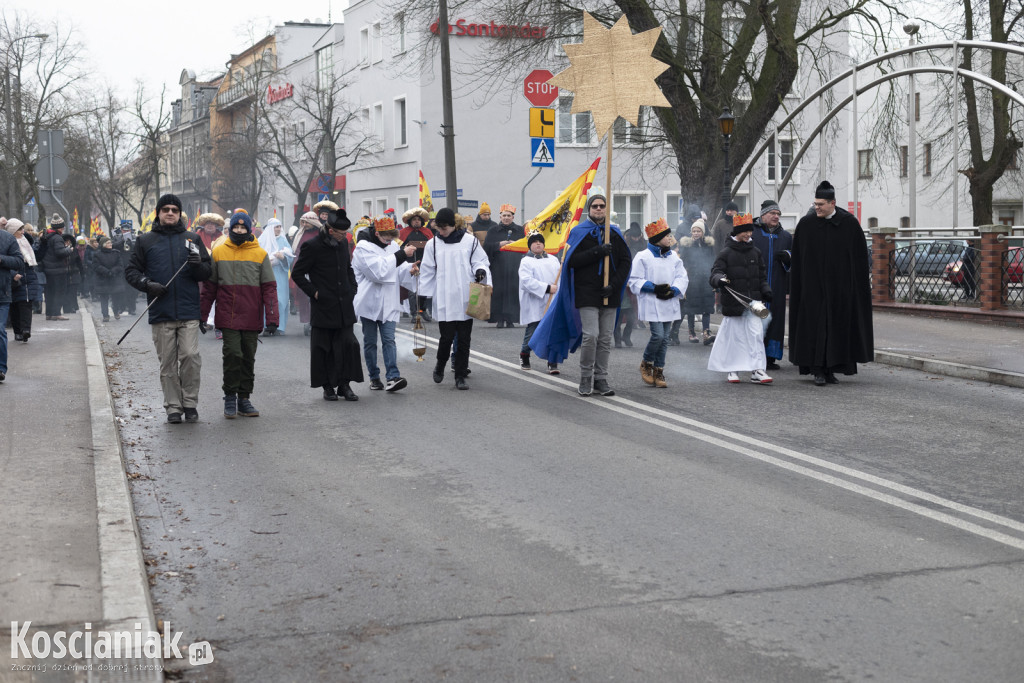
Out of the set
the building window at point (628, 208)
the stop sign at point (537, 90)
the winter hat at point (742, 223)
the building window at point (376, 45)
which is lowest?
the winter hat at point (742, 223)

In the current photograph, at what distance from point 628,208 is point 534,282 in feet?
107

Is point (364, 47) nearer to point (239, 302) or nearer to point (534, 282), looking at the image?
point (534, 282)

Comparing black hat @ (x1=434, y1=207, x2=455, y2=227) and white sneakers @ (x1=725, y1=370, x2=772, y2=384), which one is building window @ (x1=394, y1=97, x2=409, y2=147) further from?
white sneakers @ (x1=725, y1=370, x2=772, y2=384)

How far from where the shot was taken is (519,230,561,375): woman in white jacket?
1425cm

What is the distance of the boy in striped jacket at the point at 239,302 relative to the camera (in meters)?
10.5

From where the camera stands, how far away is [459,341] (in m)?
12.6

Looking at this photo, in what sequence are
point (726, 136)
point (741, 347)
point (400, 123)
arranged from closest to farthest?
point (741, 347) → point (726, 136) → point (400, 123)

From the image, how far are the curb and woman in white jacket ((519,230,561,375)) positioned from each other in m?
5.78

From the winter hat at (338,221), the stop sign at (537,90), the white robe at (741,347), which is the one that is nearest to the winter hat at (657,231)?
the white robe at (741,347)

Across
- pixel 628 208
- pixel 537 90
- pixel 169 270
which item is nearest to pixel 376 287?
pixel 169 270

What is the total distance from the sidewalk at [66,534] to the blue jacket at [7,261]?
194cm

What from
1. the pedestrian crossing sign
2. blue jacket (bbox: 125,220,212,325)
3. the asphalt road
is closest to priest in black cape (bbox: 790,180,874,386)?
the asphalt road

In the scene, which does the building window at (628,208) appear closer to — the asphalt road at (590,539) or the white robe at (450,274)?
the white robe at (450,274)

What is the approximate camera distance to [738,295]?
12672 millimetres
